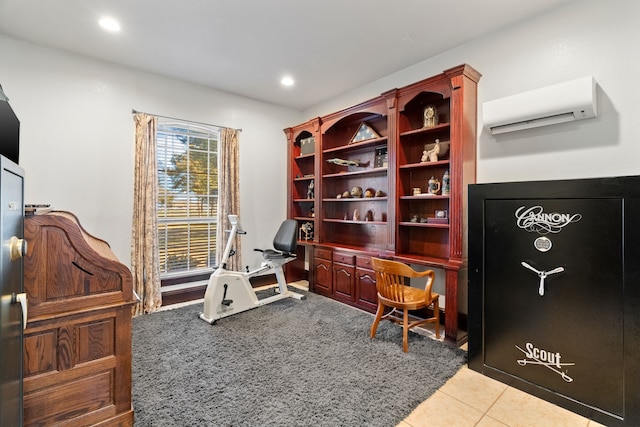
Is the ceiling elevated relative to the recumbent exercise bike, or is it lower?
elevated

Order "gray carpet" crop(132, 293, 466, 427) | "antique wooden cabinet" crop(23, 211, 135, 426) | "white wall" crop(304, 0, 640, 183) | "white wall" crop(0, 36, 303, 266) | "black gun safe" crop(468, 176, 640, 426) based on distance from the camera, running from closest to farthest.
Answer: "antique wooden cabinet" crop(23, 211, 135, 426), "black gun safe" crop(468, 176, 640, 426), "gray carpet" crop(132, 293, 466, 427), "white wall" crop(304, 0, 640, 183), "white wall" crop(0, 36, 303, 266)

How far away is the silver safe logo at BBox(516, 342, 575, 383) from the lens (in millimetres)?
1997

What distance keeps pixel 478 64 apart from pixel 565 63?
75 centimetres

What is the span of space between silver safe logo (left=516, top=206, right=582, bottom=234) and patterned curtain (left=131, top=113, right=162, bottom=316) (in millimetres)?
4001

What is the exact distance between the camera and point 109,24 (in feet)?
9.22

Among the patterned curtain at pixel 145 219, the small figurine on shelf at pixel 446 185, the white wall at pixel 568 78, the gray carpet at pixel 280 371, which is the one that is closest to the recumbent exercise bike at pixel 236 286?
the gray carpet at pixel 280 371

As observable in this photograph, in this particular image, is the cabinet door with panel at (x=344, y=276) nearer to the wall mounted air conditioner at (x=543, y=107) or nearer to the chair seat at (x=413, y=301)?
the chair seat at (x=413, y=301)

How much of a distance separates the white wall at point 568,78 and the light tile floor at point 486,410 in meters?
1.84

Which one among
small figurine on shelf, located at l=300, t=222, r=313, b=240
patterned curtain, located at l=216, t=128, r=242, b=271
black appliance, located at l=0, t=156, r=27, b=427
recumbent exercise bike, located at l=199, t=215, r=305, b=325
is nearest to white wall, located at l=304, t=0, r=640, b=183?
recumbent exercise bike, located at l=199, t=215, r=305, b=325

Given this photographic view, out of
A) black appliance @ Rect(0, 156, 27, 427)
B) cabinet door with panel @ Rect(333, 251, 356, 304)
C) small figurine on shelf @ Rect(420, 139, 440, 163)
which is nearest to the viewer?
black appliance @ Rect(0, 156, 27, 427)

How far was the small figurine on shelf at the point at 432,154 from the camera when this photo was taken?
3.28 meters

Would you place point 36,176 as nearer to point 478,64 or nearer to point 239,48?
point 239,48

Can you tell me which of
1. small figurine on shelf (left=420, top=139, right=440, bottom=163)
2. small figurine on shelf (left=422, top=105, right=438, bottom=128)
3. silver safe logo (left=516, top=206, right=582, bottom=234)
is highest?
small figurine on shelf (left=422, top=105, right=438, bottom=128)

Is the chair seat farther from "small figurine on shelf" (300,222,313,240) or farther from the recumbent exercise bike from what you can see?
"small figurine on shelf" (300,222,313,240)
